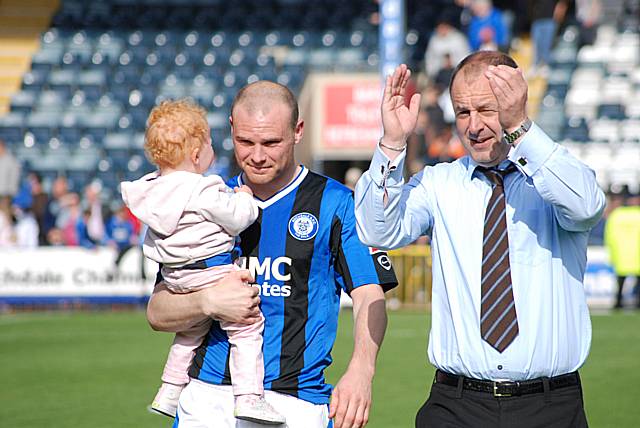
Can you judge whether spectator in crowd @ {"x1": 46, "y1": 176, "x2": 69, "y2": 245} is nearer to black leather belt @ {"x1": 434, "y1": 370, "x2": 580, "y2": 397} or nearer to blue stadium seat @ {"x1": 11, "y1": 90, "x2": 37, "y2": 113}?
blue stadium seat @ {"x1": 11, "y1": 90, "x2": 37, "y2": 113}

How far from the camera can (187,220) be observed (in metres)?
4.41

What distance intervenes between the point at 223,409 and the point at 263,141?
1054 mm

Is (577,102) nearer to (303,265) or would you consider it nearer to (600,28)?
(600,28)

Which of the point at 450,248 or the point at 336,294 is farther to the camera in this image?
the point at 336,294

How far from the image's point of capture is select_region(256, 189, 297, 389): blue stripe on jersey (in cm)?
436

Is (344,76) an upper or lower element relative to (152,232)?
upper

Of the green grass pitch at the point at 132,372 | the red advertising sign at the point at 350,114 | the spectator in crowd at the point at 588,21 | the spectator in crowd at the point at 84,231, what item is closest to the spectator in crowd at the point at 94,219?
the spectator in crowd at the point at 84,231

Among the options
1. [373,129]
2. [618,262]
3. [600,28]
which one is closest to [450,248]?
[618,262]

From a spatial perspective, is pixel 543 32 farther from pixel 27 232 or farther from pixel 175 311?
pixel 175 311

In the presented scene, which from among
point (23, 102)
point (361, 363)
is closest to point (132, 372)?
point (361, 363)

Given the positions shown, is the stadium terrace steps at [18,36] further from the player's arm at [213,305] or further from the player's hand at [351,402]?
the player's hand at [351,402]

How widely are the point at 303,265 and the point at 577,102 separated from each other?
72.5 ft

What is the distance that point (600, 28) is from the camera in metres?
27.5

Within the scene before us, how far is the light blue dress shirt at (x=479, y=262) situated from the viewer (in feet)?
13.2
